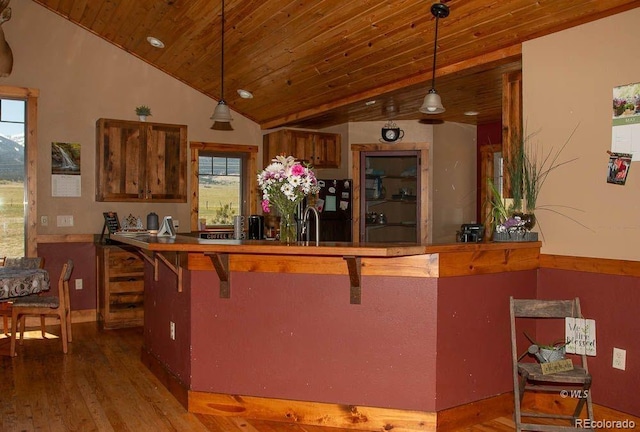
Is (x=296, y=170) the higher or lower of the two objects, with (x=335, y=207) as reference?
Result: higher

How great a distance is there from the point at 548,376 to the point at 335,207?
4.01 metres

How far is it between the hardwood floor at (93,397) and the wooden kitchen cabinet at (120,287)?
2.17 ft

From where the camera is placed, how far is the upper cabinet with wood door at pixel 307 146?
6.84m

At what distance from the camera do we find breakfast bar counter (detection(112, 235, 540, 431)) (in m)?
3.16

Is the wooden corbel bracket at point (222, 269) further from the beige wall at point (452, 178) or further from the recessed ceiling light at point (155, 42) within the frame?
the beige wall at point (452, 178)

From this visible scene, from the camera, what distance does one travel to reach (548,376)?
3053 mm

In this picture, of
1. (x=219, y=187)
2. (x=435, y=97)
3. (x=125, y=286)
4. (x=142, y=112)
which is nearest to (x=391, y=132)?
(x=219, y=187)

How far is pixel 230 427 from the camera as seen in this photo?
3256 mm

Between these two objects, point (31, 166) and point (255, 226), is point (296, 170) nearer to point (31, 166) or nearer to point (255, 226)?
point (255, 226)

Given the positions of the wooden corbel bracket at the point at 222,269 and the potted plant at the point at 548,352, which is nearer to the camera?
the potted plant at the point at 548,352

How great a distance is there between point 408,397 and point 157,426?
1474 mm

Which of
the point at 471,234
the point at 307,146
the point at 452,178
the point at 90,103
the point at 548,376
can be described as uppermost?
the point at 90,103

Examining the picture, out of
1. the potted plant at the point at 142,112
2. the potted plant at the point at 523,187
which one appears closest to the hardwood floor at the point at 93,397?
the potted plant at the point at 523,187

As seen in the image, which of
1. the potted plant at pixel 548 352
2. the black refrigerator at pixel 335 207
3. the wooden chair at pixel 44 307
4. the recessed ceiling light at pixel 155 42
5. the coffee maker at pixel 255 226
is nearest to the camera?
the potted plant at pixel 548 352
